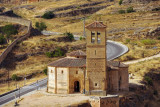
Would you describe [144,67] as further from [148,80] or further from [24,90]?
[24,90]

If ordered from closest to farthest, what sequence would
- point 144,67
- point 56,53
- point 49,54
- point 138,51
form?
point 144,67 < point 49,54 < point 56,53 < point 138,51

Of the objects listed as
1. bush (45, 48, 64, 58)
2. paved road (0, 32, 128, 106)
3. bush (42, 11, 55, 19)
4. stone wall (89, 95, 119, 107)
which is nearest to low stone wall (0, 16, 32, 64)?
bush (45, 48, 64, 58)

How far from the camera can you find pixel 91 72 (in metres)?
40.4

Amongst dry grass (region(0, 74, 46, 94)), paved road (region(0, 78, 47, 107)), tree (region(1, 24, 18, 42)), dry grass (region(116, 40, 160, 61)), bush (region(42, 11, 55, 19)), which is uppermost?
bush (region(42, 11, 55, 19))

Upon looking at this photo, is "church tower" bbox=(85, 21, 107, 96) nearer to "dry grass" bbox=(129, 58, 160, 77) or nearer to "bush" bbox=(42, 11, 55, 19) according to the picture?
"dry grass" bbox=(129, 58, 160, 77)

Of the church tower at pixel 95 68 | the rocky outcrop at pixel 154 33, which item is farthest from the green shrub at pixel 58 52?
the rocky outcrop at pixel 154 33

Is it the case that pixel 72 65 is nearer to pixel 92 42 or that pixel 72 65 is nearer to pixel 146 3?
pixel 92 42

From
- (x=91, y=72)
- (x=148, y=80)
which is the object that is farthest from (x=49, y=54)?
(x=91, y=72)

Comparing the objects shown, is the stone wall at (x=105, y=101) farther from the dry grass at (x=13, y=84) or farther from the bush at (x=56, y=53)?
the bush at (x=56, y=53)

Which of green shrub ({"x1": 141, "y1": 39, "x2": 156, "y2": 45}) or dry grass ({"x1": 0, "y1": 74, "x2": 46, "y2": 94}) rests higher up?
green shrub ({"x1": 141, "y1": 39, "x2": 156, "y2": 45})

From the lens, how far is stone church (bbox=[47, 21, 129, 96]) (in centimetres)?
4038

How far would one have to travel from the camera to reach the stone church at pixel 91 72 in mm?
40375

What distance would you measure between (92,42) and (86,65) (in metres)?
2.83

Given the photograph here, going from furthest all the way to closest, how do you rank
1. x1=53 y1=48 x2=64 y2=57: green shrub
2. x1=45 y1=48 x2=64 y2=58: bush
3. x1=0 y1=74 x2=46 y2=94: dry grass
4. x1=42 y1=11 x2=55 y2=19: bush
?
x1=42 y1=11 x2=55 y2=19: bush < x1=53 y1=48 x2=64 y2=57: green shrub < x1=45 y1=48 x2=64 y2=58: bush < x1=0 y1=74 x2=46 y2=94: dry grass
